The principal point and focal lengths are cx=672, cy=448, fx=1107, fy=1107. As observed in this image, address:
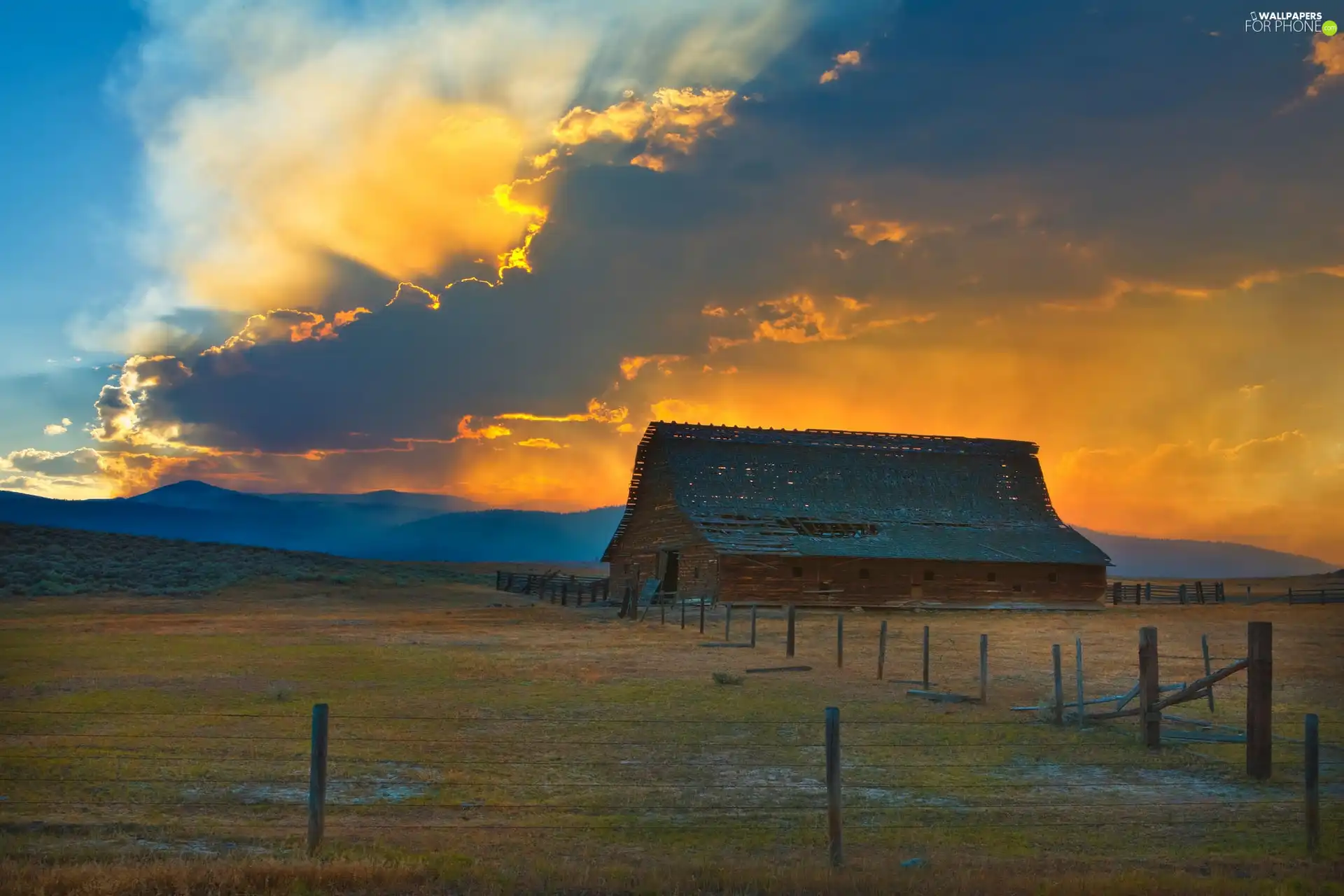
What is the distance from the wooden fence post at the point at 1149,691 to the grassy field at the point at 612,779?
1.07 ft

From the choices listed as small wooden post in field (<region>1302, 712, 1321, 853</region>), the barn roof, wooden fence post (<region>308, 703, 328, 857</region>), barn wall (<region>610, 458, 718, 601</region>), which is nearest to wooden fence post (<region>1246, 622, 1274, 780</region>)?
small wooden post in field (<region>1302, 712, 1321, 853</region>)

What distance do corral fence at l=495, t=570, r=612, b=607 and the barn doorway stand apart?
14.9 ft

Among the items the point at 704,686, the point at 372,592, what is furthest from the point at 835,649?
the point at 372,592

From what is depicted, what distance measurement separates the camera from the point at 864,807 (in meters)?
12.3

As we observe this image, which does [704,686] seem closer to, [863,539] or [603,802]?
[603,802]

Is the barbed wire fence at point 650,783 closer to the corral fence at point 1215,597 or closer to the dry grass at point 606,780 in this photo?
the dry grass at point 606,780

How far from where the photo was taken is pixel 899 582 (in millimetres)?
50188

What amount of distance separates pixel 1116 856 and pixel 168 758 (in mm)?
11408

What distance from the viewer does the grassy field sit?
9.26 metres

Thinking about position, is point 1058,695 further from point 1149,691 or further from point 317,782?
point 317,782

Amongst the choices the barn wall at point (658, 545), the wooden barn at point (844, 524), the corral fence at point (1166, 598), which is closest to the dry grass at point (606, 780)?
the barn wall at point (658, 545)

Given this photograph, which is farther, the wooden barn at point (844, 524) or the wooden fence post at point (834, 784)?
the wooden barn at point (844, 524)

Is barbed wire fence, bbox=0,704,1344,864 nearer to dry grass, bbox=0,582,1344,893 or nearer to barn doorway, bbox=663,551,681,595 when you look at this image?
Result: dry grass, bbox=0,582,1344,893

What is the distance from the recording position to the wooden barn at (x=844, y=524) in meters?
48.7
